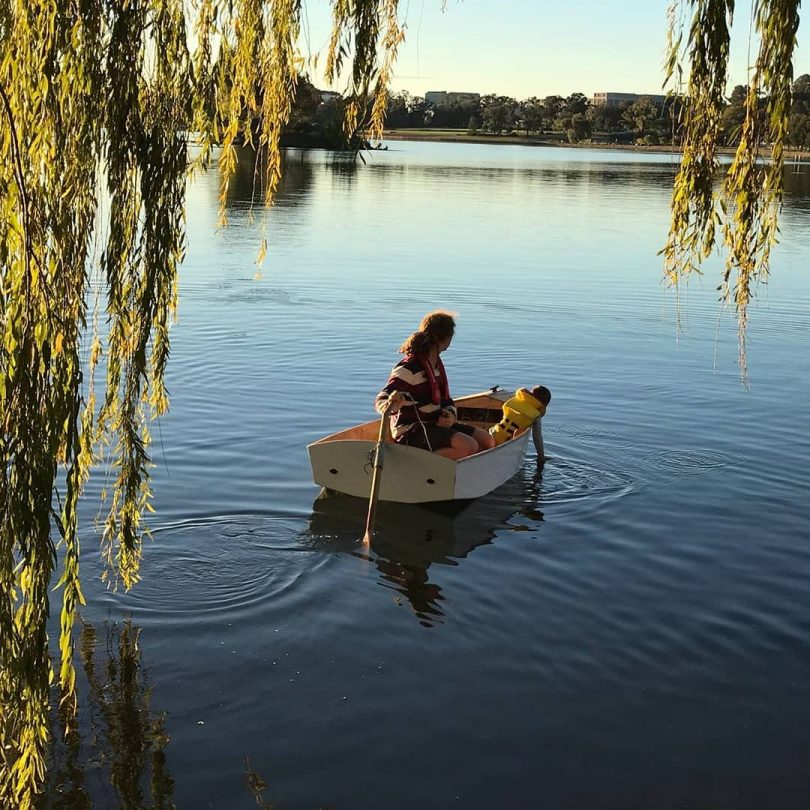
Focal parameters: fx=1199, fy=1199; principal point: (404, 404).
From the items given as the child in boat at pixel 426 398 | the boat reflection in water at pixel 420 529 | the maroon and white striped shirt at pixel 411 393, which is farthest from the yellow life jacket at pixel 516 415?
the maroon and white striped shirt at pixel 411 393

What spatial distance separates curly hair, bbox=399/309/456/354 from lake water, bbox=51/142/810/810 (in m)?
1.53

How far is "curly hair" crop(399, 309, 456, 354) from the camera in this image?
33.5ft

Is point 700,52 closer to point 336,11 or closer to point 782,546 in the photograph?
point 336,11

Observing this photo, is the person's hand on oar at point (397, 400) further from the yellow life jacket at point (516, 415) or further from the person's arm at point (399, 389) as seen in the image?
the yellow life jacket at point (516, 415)

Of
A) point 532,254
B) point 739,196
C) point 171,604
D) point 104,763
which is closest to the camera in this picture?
point 739,196

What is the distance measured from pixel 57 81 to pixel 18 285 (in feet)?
2.83

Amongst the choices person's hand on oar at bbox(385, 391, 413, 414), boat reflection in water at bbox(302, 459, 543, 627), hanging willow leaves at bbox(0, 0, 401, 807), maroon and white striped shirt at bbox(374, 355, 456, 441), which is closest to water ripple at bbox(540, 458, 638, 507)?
boat reflection in water at bbox(302, 459, 543, 627)

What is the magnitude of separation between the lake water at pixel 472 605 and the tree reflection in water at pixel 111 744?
2cm

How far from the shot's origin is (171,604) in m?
8.12

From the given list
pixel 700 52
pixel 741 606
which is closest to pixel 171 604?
pixel 741 606

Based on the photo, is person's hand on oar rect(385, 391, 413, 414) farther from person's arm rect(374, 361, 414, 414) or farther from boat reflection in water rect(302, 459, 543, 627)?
boat reflection in water rect(302, 459, 543, 627)

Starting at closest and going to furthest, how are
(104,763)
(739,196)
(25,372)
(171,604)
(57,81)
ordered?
(25,372) → (57,81) → (739,196) → (104,763) → (171,604)

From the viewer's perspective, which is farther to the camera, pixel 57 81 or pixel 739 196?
pixel 739 196

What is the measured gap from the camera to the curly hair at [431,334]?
10.2m
